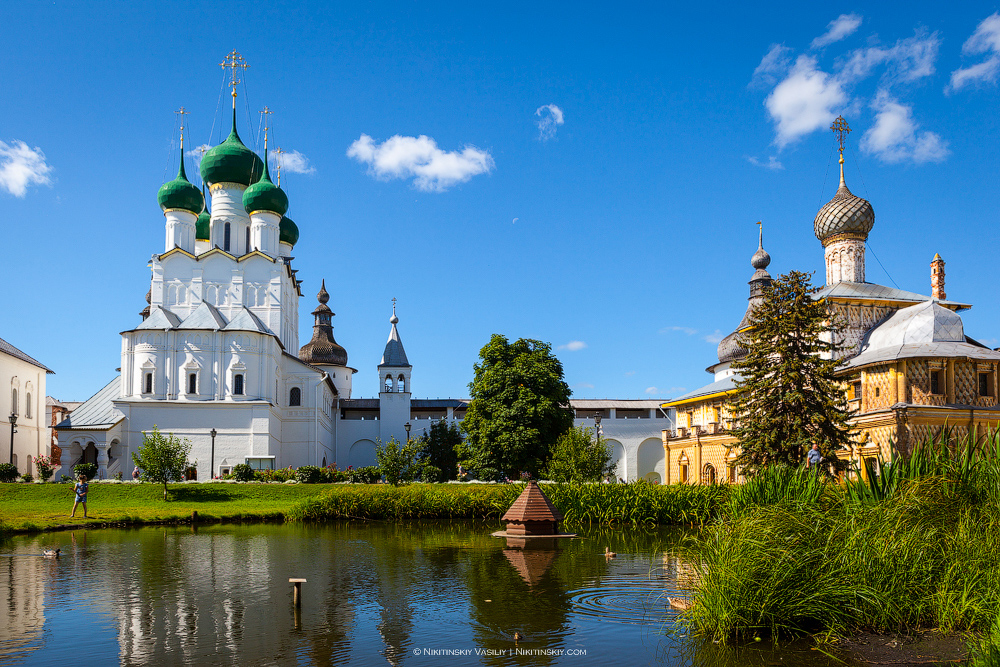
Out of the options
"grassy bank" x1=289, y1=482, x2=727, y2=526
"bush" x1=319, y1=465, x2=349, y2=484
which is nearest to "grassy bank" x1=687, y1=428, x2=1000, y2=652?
"grassy bank" x1=289, y1=482, x2=727, y2=526

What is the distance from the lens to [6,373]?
40969 mm

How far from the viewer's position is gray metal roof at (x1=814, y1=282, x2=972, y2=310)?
96.5 feet

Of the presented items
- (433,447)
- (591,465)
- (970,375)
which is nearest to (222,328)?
(433,447)

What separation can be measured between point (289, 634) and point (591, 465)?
2210cm

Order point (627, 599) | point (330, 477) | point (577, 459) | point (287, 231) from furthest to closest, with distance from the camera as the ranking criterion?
point (287, 231)
point (330, 477)
point (577, 459)
point (627, 599)

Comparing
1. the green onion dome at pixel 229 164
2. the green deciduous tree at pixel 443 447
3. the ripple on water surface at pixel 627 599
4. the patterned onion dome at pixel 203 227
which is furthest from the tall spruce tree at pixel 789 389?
the patterned onion dome at pixel 203 227

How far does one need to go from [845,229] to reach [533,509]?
2021 cm

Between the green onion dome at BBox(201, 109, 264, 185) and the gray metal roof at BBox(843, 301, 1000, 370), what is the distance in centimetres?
3603

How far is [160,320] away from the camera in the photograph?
4272 cm

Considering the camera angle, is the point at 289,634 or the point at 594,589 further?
the point at 594,589

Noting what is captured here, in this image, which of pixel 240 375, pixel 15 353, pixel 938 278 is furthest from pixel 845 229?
pixel 15 353

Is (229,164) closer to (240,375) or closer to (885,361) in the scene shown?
(240,375)

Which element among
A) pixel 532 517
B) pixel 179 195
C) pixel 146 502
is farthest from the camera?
pixel 179 195

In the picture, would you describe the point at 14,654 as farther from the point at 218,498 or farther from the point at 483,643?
the point at 218,498
